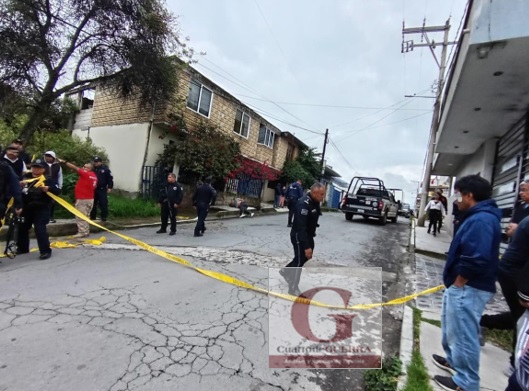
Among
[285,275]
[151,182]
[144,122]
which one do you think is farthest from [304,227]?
[144,122]

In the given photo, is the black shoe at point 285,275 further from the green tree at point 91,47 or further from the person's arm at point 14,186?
the green tree at point 91,47

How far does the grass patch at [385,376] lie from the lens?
2379mm

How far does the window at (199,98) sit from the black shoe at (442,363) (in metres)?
12.6

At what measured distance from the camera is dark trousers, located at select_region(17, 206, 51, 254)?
491cm

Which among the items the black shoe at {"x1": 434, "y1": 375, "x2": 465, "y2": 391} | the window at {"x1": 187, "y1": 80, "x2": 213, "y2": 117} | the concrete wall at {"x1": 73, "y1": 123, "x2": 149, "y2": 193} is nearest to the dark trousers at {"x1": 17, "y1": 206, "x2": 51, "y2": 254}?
the black shoe at {"x1": 434, "y1": 375, "x2": 465, "y2": 391}

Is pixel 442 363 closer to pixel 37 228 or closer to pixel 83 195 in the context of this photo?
pixel 37 228

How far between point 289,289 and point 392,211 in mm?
13317

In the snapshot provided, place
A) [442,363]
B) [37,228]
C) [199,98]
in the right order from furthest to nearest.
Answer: [199,98], [37,228], [442,363]

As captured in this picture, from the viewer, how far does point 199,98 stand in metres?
13.5

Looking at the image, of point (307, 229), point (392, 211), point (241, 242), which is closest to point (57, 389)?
point (307, 229)

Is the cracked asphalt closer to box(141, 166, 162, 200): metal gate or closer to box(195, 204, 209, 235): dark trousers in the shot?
box(195, 204, 209, 235): dark trousers

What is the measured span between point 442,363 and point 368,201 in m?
11.6

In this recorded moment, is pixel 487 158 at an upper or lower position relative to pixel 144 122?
lower

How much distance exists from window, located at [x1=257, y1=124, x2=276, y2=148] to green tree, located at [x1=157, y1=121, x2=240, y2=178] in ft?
18.9
